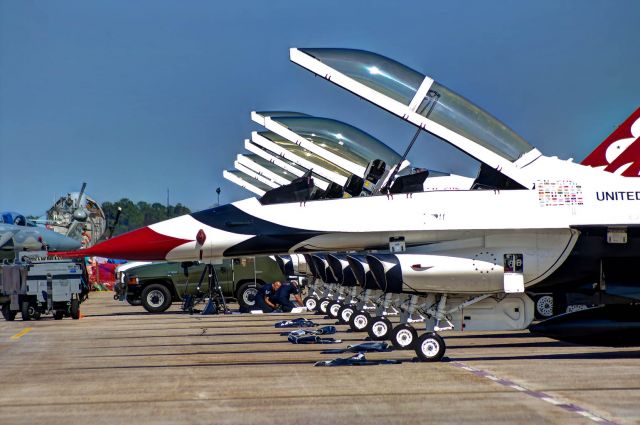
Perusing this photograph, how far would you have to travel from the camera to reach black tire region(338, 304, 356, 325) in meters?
19.1

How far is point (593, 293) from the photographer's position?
1348 centimetres

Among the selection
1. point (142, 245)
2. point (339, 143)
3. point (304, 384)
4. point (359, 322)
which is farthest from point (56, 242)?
point (304, 384)

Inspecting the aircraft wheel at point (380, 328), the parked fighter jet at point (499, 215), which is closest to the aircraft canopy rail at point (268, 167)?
the aircraft wheel at point (380, 328)

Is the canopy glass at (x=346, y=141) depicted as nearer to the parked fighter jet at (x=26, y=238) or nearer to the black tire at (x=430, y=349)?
the black tire at (x=430, y=349)

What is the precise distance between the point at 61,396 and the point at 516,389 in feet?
15.1

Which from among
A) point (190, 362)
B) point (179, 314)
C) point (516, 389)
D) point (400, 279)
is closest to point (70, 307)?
point (179, 314)

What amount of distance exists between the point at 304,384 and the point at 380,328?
5484 mm

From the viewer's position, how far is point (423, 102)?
12750mm

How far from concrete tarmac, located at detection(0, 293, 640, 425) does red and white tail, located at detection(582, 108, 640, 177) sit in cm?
272

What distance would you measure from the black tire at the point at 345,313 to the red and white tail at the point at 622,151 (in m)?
5.85

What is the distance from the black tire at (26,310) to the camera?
2495 centimetres

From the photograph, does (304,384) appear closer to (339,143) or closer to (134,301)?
(339,143)

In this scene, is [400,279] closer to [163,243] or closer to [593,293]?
[593,293]

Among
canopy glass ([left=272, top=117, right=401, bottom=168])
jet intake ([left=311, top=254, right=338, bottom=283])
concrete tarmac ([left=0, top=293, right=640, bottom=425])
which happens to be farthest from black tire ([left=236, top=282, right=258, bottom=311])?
concrete tarmac ([left=0, top=293, right=640, bottom=425])
